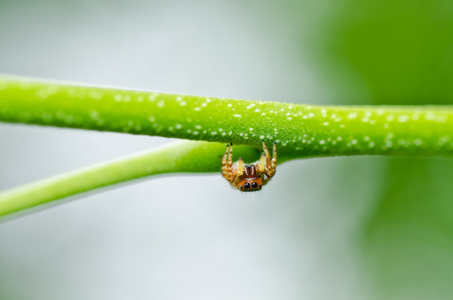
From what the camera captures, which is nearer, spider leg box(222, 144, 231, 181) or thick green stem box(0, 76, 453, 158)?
thick green stem box(0, 76, 453, 158)

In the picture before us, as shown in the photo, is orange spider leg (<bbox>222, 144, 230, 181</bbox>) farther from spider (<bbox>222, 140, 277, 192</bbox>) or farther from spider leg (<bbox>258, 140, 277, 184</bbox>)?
spider leg (<bbox>258, 140, 277, 184</bbox>)

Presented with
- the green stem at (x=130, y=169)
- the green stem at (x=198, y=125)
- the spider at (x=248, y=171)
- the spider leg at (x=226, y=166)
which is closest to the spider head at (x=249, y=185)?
the spider at (x=248, y=171)

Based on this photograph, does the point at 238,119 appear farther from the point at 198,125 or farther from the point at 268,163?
the point at 268,163

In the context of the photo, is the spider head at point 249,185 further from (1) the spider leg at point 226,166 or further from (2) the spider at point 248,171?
(1) the spider leg at point 226,166

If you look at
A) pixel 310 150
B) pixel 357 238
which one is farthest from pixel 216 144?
pixel 357 238

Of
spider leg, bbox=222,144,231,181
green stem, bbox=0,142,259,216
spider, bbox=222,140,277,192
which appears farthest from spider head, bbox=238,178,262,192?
green stem, bbox=0,142,259,216

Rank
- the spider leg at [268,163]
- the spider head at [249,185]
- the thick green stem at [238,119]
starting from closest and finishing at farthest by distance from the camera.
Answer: the thick green stem at [238,119] < the spider leg at [268,163] < the spider head at [249,185]

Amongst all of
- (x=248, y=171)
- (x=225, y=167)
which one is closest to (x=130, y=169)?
(x=225, y=167)
